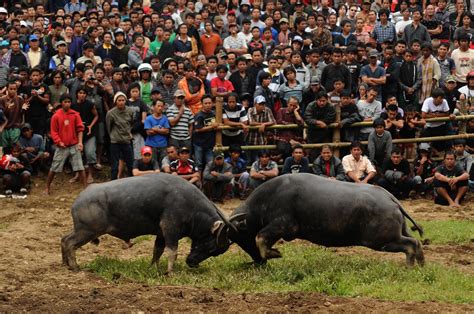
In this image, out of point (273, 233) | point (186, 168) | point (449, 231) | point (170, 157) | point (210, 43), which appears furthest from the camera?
point (210, 43)

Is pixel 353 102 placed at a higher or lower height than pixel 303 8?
lower

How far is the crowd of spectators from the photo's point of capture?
21906 mm

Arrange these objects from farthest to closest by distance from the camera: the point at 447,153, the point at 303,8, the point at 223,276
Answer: the point at 303,8
the point at 447,153
the point at 223,276

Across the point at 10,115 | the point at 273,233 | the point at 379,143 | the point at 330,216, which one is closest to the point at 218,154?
the point at 379,143

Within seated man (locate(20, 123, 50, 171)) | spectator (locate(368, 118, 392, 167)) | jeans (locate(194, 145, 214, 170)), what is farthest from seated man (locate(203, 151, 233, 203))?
seated man (locate(20, 123, 50, 171))

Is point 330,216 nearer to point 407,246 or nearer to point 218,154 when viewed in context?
point 407,246

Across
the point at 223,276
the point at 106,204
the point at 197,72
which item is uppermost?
the point at 197,72

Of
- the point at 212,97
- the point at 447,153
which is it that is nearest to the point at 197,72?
the point at 212,97

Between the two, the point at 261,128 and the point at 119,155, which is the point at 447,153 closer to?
the point at 261,128

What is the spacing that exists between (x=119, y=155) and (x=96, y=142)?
88 centimetres

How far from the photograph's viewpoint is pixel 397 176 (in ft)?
71.6

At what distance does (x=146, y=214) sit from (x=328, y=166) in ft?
21.8

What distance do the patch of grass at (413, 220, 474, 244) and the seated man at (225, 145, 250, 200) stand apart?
415 centimetres

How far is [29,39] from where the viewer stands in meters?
25.0
